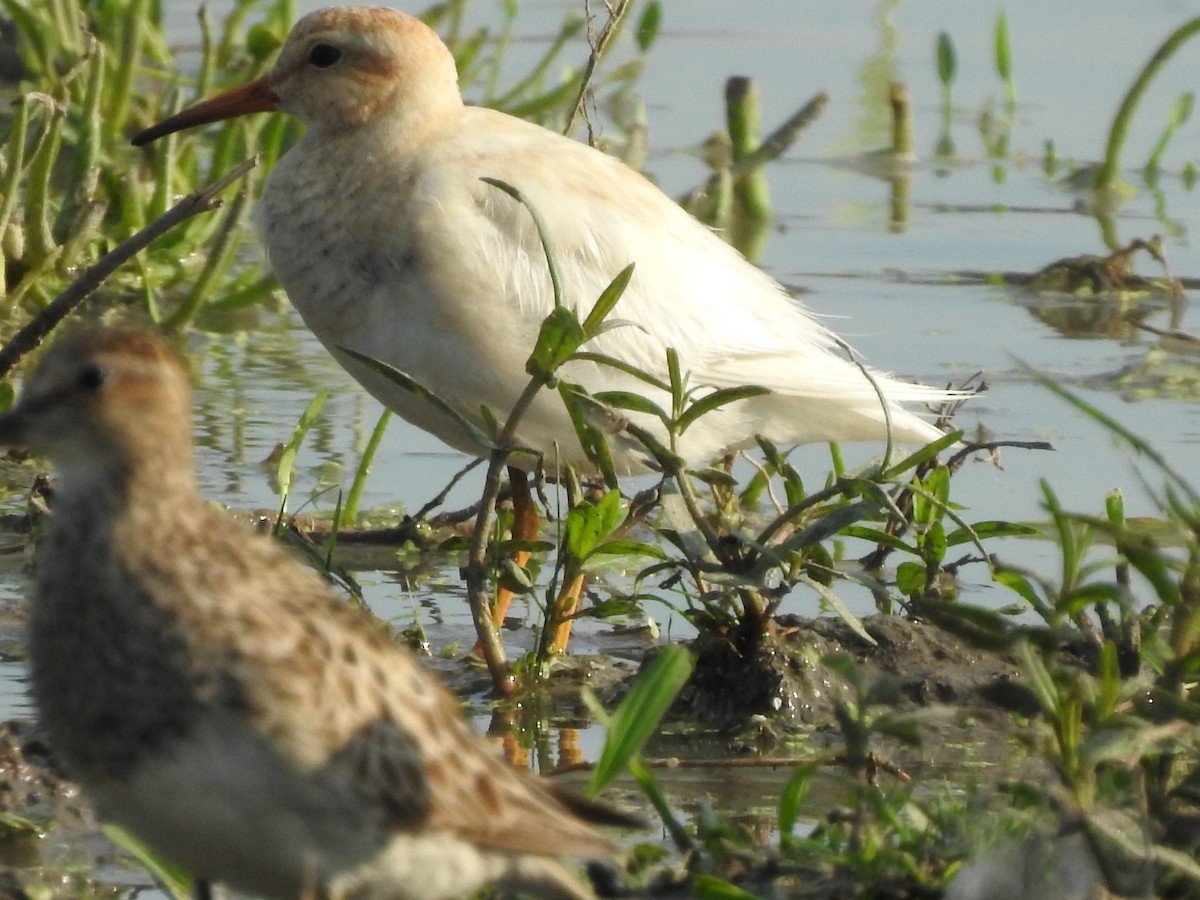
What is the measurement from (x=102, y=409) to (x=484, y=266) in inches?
93.4

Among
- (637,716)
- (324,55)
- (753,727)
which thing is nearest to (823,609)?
(753,727)

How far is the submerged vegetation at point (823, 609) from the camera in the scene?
351 centimetres

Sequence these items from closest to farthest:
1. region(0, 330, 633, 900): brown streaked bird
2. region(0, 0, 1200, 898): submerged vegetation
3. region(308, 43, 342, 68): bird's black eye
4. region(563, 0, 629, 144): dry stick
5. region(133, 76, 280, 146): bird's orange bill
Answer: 1. region(0, 330, 633, 900): brown streaked bird
2. region(0, 0, 1200, 898): submerged vegetation
3. region(563, 0, 629, 144): dry stick
4. region(308, 43, 342, 68): bird's black eye
5. region(133, 76, 280, 146): bird's orange bill

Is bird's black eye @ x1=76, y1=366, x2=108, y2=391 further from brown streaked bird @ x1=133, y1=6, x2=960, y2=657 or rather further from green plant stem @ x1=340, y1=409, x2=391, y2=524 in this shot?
green plant stem @ x1=340, y1=409, x2=391, y2=524

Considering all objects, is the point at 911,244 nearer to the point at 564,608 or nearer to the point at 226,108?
the point at 226,108

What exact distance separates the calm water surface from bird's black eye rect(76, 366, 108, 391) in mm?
1601

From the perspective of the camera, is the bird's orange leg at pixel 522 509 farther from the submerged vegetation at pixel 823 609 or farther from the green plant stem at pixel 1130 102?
the green plant stem at pixel 1130 102

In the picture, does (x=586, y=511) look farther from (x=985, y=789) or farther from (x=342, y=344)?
(x=342, y=344)

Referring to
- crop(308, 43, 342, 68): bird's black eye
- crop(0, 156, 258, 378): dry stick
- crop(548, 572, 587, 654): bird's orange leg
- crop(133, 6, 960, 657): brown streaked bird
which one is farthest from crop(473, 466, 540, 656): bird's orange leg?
crop(0, 156, 258, 378): dry stick

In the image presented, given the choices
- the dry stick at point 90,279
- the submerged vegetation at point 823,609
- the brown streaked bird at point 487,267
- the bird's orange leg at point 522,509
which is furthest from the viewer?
the bird's orange leg at point 522,509

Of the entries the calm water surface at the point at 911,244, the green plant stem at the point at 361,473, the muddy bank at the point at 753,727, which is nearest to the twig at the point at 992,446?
the calm water surface at the point at 911,244

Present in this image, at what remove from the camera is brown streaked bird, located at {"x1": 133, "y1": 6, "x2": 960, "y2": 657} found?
579 centimetres

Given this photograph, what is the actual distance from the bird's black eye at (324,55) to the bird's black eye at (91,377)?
10.6 feet

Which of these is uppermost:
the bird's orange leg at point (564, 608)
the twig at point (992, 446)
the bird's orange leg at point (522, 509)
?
the twig at point (992, 446)
